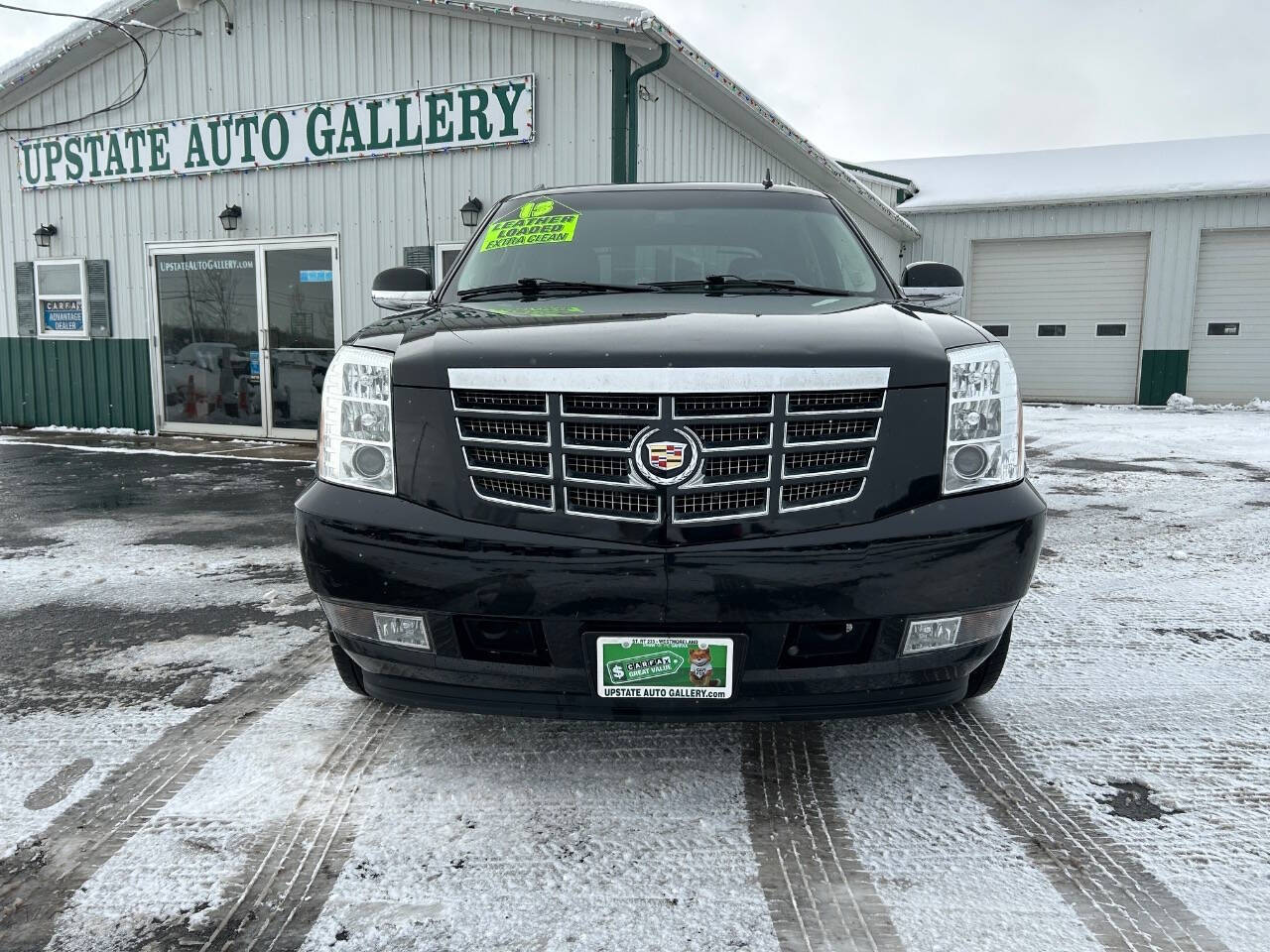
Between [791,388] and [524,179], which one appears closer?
[791,388]

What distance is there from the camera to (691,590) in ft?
6.38

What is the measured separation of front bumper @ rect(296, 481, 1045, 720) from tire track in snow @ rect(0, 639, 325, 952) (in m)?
0.71

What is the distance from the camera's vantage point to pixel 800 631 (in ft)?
6.60

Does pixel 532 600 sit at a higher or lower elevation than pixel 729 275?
lower

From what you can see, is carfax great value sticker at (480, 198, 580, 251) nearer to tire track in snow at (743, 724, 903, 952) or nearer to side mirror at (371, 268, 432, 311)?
side mirror at (371, 268, 432, 311)

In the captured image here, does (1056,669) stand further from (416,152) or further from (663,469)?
(416,152)

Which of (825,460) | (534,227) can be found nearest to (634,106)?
(534,227)

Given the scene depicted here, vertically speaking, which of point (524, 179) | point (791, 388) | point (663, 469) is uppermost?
point (524, 179)

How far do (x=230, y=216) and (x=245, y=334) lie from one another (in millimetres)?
1255

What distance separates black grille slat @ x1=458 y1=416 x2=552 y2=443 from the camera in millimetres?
2053

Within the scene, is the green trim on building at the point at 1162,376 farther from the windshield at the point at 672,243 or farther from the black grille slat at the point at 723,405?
the black grille slat at the point at 723,405

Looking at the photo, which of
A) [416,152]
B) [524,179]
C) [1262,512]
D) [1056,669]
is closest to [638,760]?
[1056,669]

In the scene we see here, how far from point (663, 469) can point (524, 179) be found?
7.11 metres

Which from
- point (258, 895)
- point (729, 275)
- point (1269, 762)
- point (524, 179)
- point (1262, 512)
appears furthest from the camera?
point (524, 179)
